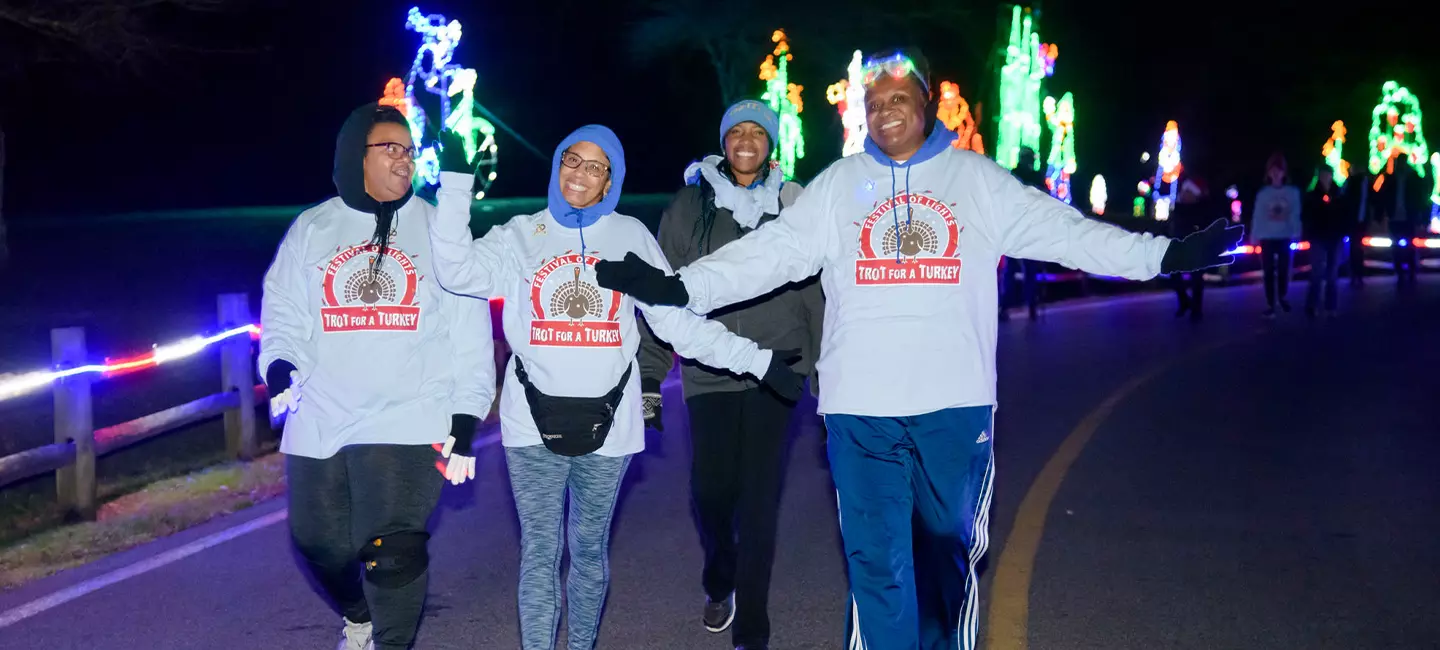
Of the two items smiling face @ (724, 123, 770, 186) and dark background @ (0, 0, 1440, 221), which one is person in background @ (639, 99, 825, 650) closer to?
smiling face @ (724, 123, 770, 186)

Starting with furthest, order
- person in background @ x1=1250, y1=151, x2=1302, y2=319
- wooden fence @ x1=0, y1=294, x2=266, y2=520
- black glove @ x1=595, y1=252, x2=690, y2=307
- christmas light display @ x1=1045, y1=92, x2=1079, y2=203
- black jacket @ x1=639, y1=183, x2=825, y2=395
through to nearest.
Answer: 1. christmas light display @ x1=1045, y1=92, x2=1079, y2=203
2. person in background @ x1=1250, y1=151, x2=1302, y2=319
3. wooden fence @ x1=0, y1=294, x2=266, y2=520
4. black jacket @ x1=639, y1=183, x2=825, y2=395
5. black glove @ x1=595, y1=252, x2=690, y2=307

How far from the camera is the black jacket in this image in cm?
548

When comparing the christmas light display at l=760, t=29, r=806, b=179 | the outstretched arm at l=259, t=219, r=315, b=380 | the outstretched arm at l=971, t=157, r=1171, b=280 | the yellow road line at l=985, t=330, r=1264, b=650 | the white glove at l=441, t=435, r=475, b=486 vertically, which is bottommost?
the yellow road line at l=985, t=330, r=1264, b=650

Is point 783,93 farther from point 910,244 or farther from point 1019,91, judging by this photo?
point 910,244

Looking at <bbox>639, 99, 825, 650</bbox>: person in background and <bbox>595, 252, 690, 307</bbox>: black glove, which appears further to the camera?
<bbox>639, 99, 825, 650</bbox>: person in background

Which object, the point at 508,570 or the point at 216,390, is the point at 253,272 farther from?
the point at 508,570

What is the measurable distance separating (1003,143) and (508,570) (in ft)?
107

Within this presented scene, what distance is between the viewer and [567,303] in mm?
4598

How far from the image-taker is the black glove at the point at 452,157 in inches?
172

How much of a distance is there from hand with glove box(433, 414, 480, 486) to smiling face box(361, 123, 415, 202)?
73cm

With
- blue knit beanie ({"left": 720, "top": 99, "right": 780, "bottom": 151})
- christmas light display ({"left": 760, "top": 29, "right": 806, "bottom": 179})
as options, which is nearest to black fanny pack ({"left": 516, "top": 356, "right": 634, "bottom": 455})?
blue knit beanie ({"left": 720, "top": 99, "right": 780, "bottom": 151})

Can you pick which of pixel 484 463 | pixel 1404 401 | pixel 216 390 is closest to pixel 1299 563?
pixel 484 463

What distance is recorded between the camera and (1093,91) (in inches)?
2280

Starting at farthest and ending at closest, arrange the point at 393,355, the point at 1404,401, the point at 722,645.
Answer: the point at 1404,401
the point at 722,645
the point at 393,355
